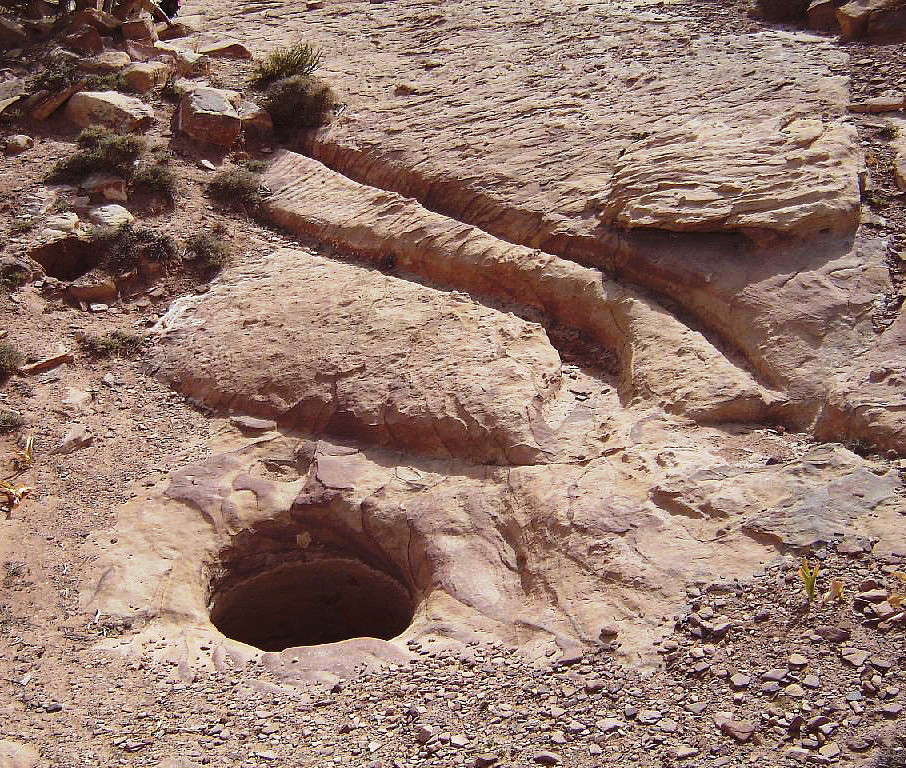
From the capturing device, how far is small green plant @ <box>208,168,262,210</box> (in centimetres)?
1017

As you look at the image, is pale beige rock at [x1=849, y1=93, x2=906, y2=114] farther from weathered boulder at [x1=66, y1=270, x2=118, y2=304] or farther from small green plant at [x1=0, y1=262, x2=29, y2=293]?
small green plant at [x1=0, y1=262, x2=29, y2=293]

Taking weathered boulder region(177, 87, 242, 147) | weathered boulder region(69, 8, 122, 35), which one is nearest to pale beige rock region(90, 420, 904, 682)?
weathered boulder region(177, 87, 242, 147)

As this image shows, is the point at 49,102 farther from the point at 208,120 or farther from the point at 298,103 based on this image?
the point at 298,103

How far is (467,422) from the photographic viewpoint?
732 cm

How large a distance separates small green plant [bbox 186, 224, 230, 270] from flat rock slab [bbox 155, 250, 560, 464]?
0.30m

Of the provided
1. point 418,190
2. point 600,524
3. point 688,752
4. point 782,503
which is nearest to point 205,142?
point 418,190

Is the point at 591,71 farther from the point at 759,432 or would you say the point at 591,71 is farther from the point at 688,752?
the point at 688,752

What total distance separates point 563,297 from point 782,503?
2922mm

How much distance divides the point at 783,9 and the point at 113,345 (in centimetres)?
851

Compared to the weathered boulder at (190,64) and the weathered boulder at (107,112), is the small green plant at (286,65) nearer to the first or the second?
the weathered boulder at (190,64)

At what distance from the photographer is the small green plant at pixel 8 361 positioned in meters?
8.24

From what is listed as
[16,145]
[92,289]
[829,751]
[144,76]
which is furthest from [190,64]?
[829,751]

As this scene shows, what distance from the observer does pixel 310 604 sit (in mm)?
8039

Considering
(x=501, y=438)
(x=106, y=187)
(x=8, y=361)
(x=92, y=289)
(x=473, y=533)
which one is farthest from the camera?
(x=106, y=187)
